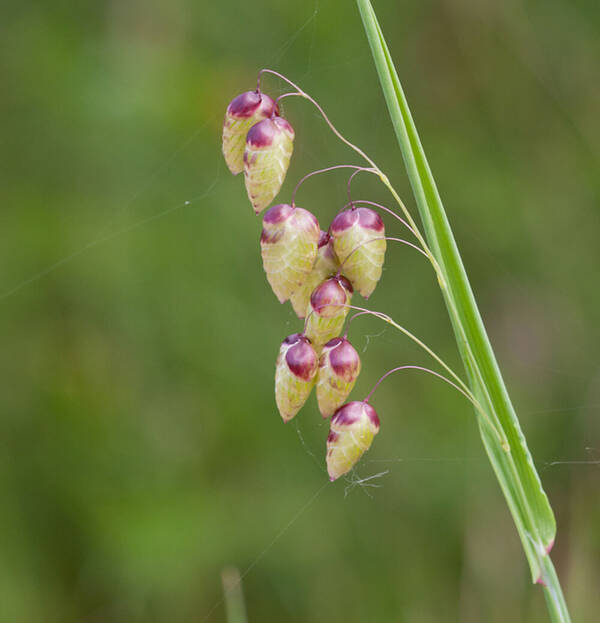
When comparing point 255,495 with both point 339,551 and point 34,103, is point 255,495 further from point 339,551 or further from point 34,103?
point 34,103

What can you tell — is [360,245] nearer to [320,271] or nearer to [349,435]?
[320,271]

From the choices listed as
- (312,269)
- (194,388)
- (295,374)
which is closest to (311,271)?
(312,269)

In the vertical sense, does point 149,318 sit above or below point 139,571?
above

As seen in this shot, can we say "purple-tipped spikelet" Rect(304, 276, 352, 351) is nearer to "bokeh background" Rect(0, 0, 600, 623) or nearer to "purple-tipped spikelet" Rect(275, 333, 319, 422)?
"purple-tipped spikelet" Rect(275, 333, 319, 422)

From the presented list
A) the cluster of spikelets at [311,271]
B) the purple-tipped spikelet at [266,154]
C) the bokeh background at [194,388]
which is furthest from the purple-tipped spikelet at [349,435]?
the bokeh background at [194,388]

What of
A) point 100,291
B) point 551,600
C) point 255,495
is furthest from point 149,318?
point 551,600

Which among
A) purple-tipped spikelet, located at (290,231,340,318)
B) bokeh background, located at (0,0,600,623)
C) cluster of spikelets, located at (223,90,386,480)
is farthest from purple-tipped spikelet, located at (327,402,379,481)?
bokeh background, located at (0,0,600,623)

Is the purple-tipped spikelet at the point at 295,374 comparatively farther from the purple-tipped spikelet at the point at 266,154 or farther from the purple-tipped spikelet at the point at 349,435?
the purple-tipped spikelet at the point at 266,154
